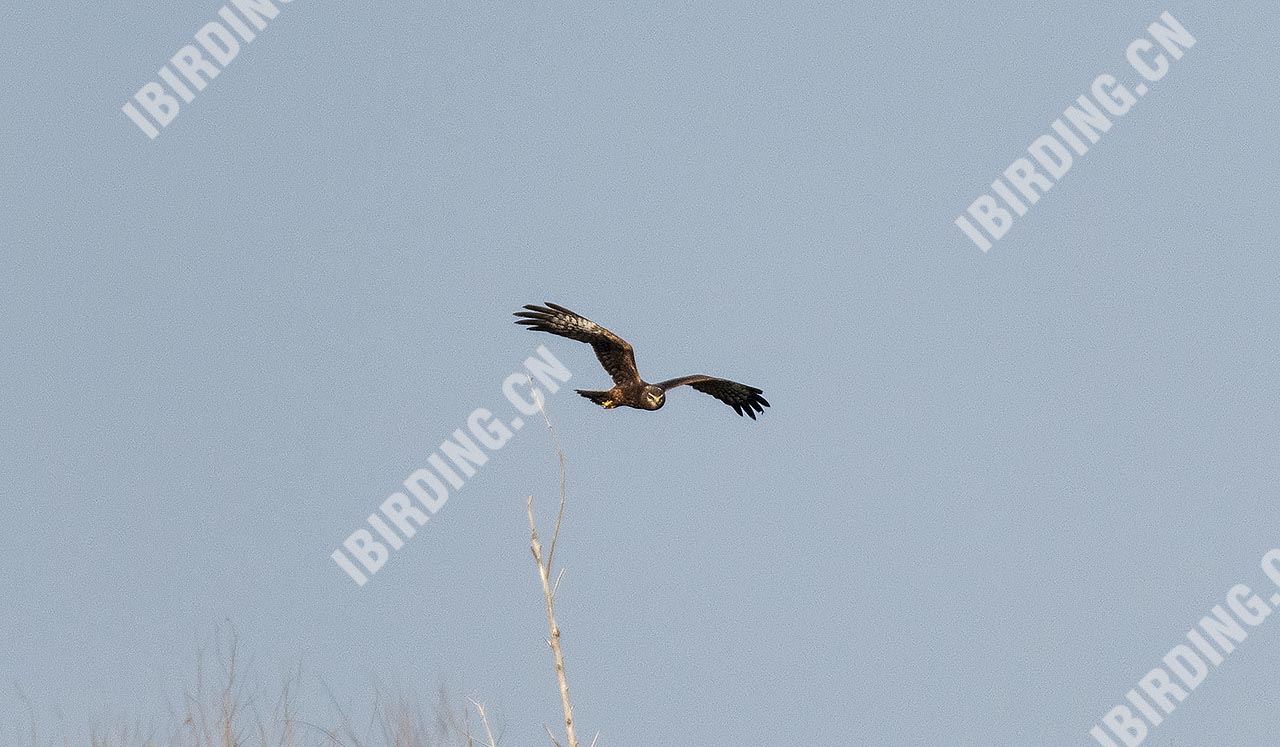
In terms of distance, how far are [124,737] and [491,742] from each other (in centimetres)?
769

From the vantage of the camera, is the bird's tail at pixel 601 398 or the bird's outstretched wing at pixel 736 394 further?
the bird's outstretched wing at pixel 736 394

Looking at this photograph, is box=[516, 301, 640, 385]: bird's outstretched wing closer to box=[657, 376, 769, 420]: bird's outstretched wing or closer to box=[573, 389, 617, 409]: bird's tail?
box=[573, 389, 617, 409]: bird's tail

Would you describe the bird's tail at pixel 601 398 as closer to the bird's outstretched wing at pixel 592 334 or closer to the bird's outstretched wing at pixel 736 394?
the bird's outstretched wing at pixel 592 334

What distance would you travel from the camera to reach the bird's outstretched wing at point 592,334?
16250 mm

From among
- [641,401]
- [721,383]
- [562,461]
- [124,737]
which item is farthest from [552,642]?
[721,383]

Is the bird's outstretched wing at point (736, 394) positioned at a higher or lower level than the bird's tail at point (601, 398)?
higher

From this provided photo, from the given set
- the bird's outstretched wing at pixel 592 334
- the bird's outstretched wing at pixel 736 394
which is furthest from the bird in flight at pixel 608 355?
the bird's outstretched wing at pixel 736 394

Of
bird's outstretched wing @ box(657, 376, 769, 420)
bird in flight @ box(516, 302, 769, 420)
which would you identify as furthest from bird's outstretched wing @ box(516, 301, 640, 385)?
bird's outstretched wing @ box(657, 376, 769, 420)

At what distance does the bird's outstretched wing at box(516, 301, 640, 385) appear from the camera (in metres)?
16.2

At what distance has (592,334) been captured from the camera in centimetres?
1644

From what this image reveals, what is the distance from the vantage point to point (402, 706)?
42.9ft

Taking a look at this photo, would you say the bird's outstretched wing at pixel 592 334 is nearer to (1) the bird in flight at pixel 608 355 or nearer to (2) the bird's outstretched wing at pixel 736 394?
(1) the bird in flight at pixel 608 355

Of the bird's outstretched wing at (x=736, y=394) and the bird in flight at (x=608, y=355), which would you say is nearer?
the bird in flight at (x=608, y=355)

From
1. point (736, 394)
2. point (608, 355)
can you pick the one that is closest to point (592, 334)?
point (608, 355)
